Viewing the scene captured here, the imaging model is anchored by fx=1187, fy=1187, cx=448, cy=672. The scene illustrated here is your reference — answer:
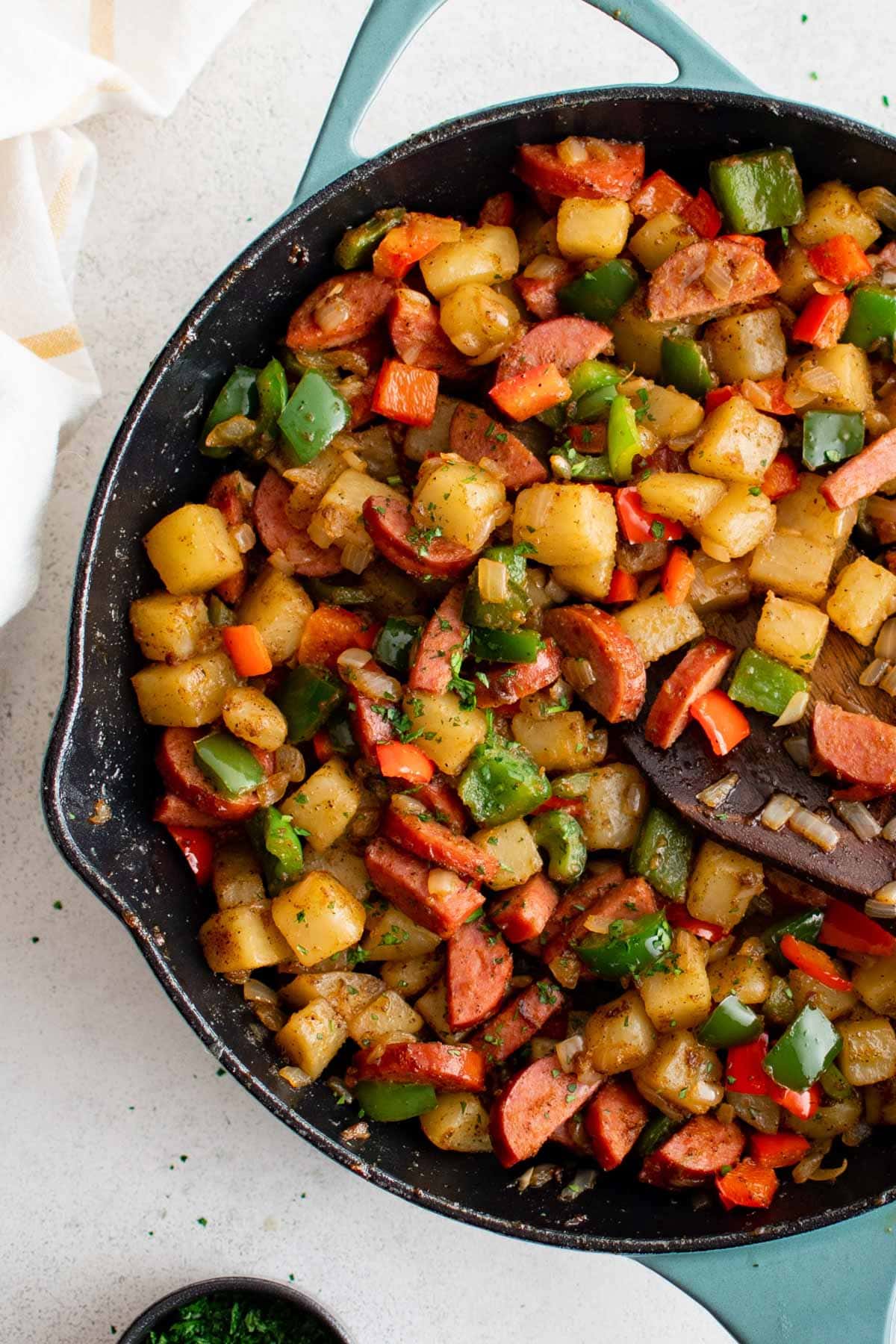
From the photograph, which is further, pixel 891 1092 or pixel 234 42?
pixel 234 42

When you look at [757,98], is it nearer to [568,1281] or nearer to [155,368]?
[155,368]

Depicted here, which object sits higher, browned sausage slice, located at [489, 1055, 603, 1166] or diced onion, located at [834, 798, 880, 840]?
diced onion, located at [834, 798, 880, 840]

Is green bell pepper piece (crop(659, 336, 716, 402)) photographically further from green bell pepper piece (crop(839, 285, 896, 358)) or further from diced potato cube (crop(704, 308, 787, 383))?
green bell pepper piece (crop(839, 285, 896, 358))

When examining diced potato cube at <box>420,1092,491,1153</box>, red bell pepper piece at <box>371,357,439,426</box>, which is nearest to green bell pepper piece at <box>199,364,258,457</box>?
red bell pepper piece at <box>371,357,439,426</box>

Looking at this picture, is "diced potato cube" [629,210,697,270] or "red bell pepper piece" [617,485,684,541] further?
"diced potato cube" [629,210,697,270]

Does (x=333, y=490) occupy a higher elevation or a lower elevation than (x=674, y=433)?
lower

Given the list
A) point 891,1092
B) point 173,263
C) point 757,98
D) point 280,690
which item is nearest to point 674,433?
point 757,98

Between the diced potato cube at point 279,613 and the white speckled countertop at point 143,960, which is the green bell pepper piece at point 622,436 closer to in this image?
the diced potato cube at point 279,613
